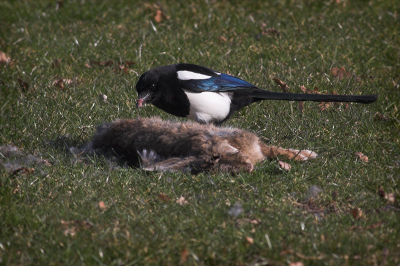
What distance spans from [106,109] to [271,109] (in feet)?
5.13

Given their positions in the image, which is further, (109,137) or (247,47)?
(247,47)

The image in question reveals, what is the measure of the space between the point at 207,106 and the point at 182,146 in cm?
103

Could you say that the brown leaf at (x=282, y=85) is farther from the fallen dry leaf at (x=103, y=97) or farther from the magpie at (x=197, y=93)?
the fallen dry leaf at (x=103, y=97)

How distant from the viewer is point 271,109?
487cm

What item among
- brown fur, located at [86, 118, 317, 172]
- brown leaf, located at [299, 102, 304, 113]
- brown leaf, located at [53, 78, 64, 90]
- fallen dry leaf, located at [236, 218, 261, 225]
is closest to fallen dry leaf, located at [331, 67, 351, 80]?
brown leaf, located at [299, 102, 304, 113]

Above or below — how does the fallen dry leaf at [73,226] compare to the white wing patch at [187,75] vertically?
below

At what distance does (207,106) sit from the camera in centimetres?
459

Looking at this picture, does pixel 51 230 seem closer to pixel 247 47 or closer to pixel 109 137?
pixel 109 137

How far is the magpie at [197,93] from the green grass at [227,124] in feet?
0.68

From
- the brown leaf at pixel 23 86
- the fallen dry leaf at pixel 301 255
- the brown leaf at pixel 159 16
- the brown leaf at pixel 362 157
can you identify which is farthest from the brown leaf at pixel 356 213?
the brown leaf at pixel 159 16

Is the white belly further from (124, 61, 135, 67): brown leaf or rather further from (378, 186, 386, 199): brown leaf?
(378, 186, 386, 199): brown leaf

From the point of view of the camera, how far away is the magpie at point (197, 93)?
4496 mm

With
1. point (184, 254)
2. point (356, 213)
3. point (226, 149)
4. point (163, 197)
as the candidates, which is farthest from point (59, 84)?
point (356, 213)

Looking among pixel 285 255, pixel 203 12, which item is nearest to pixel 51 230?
pixel 285 255
